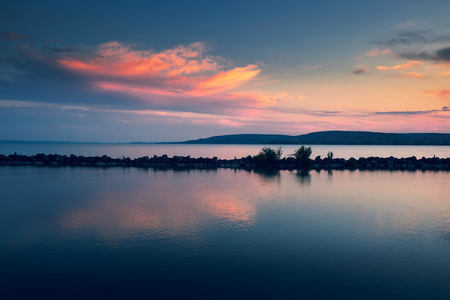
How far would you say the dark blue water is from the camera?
620 cm

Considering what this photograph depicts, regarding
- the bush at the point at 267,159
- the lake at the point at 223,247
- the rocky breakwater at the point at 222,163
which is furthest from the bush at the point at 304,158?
the lake at the point at 223,247

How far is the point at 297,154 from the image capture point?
1420 inches

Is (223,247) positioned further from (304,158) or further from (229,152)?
(229,152)

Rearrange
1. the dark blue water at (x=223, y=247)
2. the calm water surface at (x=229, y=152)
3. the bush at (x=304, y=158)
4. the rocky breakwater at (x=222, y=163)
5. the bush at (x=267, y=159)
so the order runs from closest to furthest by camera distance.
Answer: the dark blue water at (x=223, y=247) → the rocky breakwater at (x=222, y=163) → the bush at (x=304, y=158) → the bush at (x=267, y=159) → the calm water surface at (x=229, y=152)

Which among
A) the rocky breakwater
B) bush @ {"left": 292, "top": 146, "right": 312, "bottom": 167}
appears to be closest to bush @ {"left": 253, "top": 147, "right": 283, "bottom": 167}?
the rocky breakwater

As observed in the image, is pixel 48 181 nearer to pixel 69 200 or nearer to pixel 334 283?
pixel 69 200

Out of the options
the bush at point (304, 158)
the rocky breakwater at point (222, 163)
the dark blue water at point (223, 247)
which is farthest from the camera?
the bush at point (304, 158)

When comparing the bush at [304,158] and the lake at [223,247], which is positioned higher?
the bush at [304,158]

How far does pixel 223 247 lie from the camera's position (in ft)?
27.4


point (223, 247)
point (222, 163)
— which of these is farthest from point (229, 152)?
point (223, 247)

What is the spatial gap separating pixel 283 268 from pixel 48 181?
2001 centimetres

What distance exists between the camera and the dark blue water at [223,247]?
6195mm

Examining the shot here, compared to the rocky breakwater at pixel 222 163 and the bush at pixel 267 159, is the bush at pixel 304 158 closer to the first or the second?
the rocky breakwater at pixel 222 163

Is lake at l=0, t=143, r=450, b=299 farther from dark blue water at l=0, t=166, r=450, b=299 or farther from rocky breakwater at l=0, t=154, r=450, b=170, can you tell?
rocky breakwater at l=0, t=154, r=450, b=170
